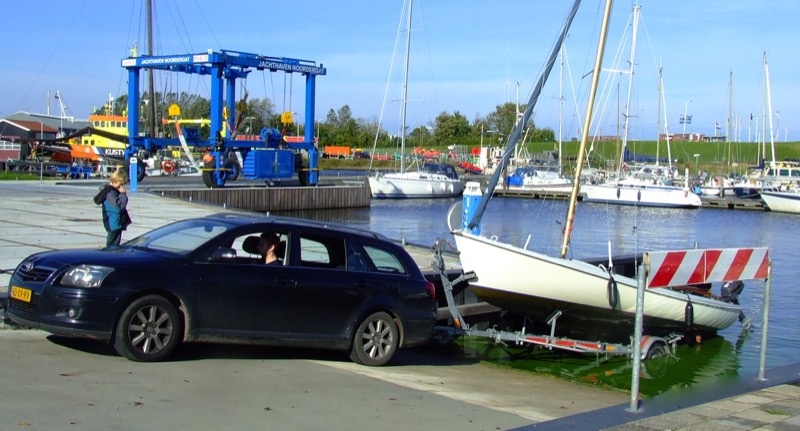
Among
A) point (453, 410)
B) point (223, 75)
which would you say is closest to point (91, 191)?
point (223, 75)

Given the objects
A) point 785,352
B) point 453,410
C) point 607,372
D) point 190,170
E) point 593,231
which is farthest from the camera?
point 190,170

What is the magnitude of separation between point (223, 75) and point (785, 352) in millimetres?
29060

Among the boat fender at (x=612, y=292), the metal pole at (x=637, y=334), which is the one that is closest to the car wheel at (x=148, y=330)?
the metal pole at (x=637, y=334)

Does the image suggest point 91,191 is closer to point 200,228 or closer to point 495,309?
point 495,309

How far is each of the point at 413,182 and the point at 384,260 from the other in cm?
5414

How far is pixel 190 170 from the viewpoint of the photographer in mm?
71500

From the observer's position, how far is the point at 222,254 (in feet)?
30.7

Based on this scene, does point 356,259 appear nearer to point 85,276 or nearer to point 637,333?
point 85,276

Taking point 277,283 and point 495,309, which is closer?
point 277,283

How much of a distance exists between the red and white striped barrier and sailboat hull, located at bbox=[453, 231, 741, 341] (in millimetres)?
3533

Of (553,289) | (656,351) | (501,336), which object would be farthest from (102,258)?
Answer: (656,351)

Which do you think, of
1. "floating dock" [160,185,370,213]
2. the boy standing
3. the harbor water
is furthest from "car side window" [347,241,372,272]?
"floating dock" [160,185,370,213]

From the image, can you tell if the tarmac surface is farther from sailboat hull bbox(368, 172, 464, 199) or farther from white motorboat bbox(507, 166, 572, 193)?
white motorboat bbox(507, 166, 572, 193)

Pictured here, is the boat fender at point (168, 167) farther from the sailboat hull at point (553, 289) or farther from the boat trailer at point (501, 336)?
the boat trailer at point (501, 336)
